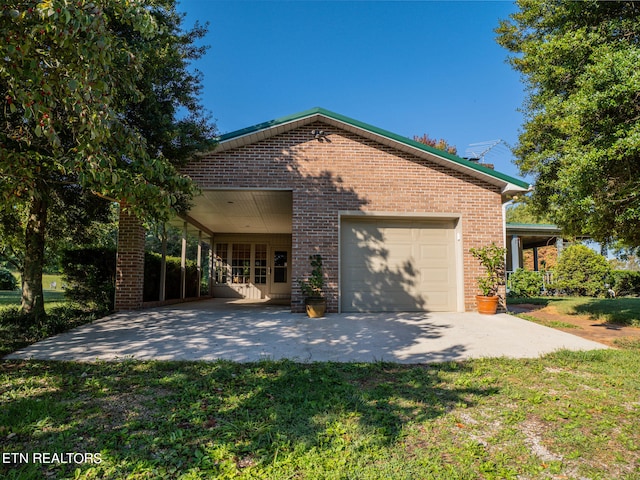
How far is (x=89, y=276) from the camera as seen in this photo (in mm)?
8305

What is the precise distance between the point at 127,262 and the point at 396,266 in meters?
6.33

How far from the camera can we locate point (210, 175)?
26.8 ft

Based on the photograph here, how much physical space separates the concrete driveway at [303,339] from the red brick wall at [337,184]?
4.74ft

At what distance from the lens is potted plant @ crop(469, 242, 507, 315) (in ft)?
26.8

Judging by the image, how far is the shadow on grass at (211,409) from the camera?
237 centimetres

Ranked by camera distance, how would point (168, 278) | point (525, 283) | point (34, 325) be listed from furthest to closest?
point (525, 283) → point (168, 278) → point (34, 325)

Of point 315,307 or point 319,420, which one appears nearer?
point 319,420

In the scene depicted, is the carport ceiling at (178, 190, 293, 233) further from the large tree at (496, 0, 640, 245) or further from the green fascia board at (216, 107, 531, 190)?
the large tree at (496, 0, 640, 245)

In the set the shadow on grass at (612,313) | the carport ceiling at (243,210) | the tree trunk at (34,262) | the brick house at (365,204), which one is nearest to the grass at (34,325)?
the tree trunk at (34,262)

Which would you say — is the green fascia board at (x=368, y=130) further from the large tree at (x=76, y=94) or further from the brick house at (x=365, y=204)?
the large tree at (x=76, y=94)

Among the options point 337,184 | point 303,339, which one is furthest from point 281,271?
point 303,339

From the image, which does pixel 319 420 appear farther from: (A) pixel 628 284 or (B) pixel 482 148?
(B) pixel 482 148

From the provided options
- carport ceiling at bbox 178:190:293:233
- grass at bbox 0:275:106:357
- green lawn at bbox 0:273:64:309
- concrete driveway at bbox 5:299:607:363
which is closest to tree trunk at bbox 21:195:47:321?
grass at bbox 0:275:106:357

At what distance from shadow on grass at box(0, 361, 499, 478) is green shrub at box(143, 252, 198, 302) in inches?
219
